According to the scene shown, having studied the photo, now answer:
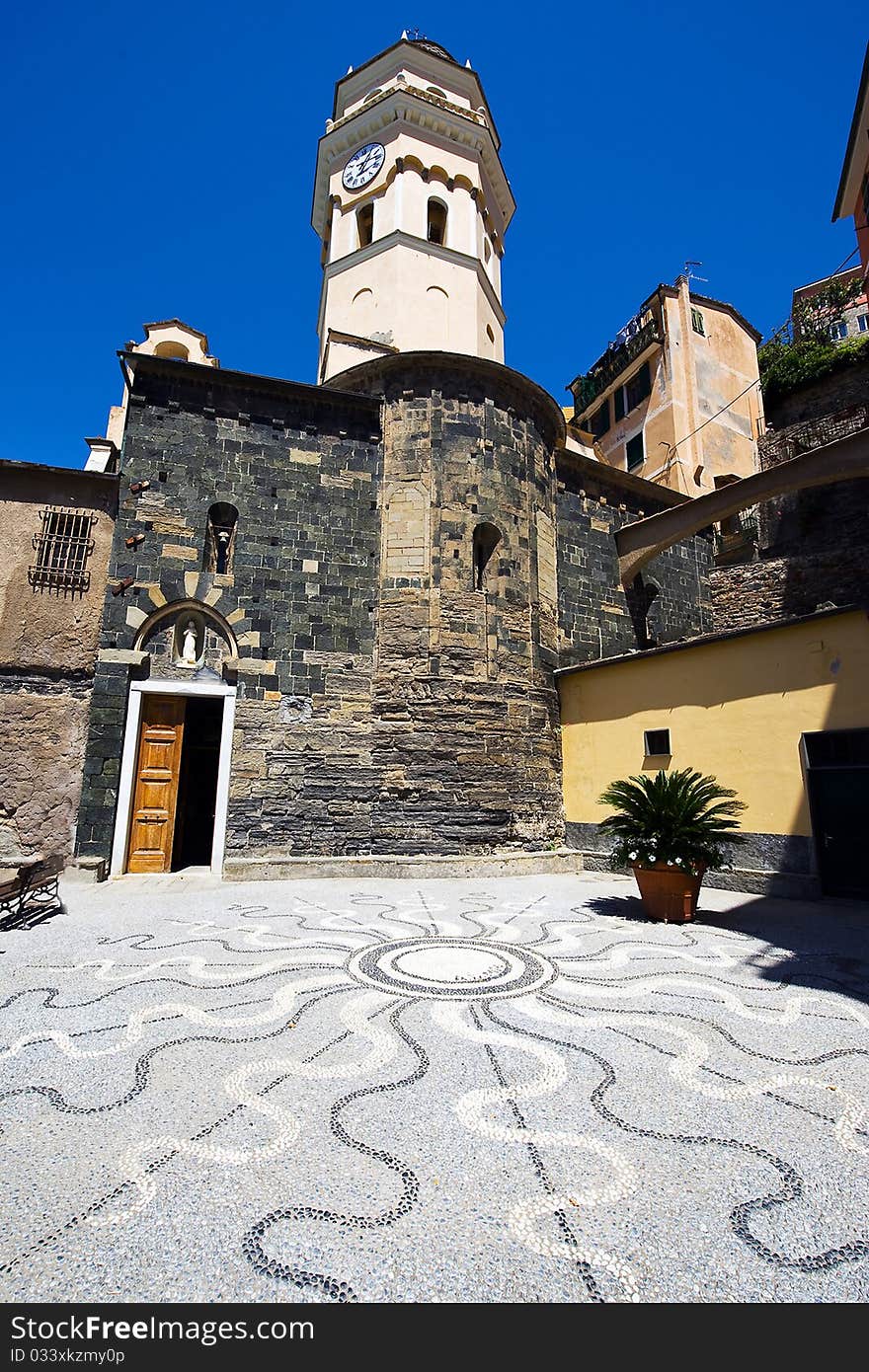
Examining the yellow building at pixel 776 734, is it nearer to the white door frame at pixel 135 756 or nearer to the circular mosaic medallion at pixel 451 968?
the circular mosaic medallion at pixel 451 968

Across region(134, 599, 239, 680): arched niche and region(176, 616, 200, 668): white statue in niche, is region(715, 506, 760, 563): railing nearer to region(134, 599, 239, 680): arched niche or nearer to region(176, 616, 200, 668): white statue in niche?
region(134, 599, 239, 680): arched niche

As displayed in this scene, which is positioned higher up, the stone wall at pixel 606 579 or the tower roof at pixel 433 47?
the tower roof at pixel 433 47

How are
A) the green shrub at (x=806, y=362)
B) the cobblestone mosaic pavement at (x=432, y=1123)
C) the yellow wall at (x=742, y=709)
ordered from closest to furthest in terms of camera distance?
the cobblestone mosaic pavement at (x=432, y=1123), the yellow wall at (x=742, y=709), the green shrub at (x=806, y=362)

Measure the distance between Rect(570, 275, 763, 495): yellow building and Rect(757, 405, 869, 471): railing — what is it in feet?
6.06

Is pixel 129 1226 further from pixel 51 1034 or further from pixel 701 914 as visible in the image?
pixel 701 914

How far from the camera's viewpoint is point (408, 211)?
1686cm

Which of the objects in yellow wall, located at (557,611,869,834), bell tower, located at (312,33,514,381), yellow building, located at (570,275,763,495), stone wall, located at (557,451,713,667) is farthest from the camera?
yellow building, located at (570,275,763,495)

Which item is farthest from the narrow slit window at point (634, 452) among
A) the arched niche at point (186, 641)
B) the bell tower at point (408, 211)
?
the arched niche at point (186, 641)

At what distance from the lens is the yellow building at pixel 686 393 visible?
22984 mm

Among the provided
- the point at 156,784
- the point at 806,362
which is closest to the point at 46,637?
the point at 156,784

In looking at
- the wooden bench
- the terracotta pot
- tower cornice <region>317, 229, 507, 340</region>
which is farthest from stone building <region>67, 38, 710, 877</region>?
tower cornice <region>317, 229, 507, 340</region>

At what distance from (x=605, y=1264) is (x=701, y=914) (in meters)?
6.20

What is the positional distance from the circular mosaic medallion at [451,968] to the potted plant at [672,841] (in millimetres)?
2152

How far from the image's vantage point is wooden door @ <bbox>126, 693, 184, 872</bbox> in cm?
984
